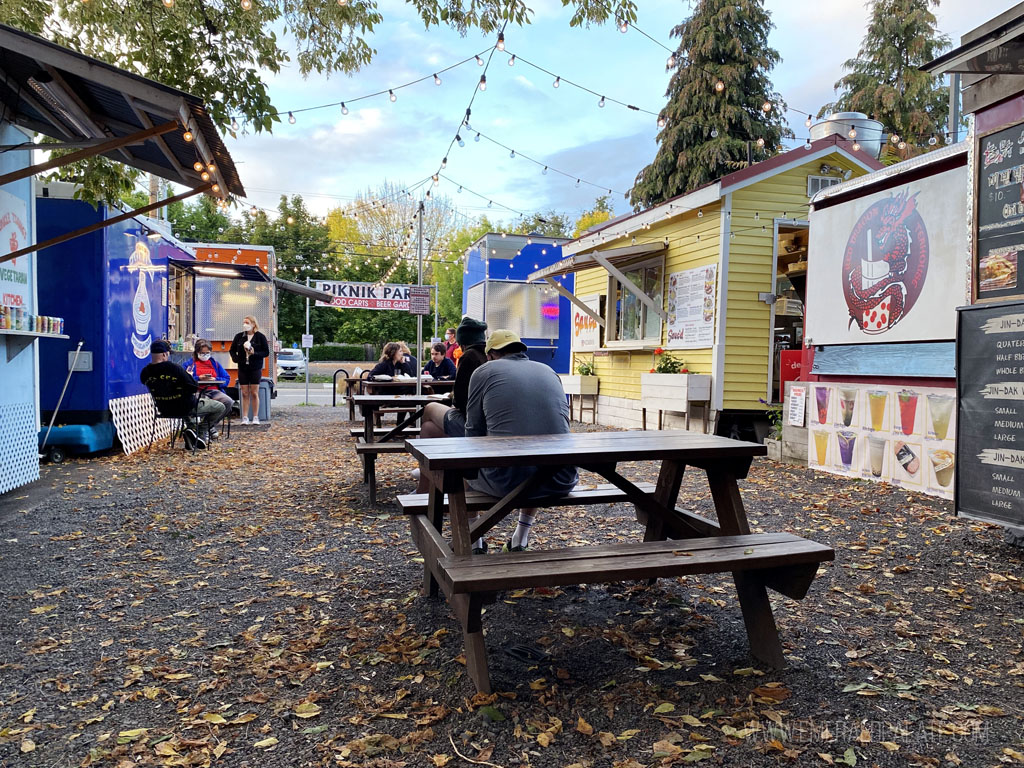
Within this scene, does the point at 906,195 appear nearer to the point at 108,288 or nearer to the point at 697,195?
the point at 697,195

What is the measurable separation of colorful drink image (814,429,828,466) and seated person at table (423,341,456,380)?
20.1 ft

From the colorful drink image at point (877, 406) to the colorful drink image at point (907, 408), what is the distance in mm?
202

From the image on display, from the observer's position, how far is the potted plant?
1468 centimetres

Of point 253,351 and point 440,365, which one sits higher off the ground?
point 253,351

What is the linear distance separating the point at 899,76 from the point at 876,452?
77.2 ft

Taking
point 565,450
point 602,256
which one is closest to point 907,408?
point 565,450

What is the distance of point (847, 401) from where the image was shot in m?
7.43

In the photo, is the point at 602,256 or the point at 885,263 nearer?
the point at 885,263

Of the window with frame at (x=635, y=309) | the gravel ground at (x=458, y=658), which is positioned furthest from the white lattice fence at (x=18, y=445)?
the window with frame at (x=635, y=309)

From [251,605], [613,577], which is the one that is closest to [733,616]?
[613,577]

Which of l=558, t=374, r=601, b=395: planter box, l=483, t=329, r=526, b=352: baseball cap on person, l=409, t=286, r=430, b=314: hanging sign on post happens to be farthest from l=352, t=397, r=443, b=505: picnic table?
l=558, t=374, r=601, b=395: planter box

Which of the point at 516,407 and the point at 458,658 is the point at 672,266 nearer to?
the point at 516,407

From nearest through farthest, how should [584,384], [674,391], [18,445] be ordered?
[18,445] → [674,391] → [584,384]

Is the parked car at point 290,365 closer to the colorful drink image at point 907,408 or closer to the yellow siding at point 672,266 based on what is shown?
the yellow siding at point 672,266
